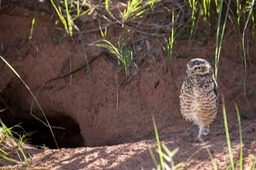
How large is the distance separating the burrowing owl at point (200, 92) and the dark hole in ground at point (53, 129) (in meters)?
2.11

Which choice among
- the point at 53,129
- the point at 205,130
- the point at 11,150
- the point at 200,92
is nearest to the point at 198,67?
the point at 200,92

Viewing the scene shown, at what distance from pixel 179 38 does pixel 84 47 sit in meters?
0.98

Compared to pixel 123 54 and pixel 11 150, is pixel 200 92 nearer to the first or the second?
pixel 123 54

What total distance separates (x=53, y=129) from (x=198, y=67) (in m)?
2.81

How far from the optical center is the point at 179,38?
5.59m

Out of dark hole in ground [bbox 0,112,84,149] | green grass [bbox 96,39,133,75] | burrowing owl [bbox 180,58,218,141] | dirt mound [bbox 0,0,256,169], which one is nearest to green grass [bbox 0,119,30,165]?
dirt mound [bbox 0,0,256,169]

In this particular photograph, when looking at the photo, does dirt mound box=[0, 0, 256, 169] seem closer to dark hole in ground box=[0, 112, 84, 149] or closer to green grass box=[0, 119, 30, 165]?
dark hole in ground box=[0, 112, 84, 149]

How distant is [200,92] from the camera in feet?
15.0

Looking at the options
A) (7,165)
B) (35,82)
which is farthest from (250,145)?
(35,82)

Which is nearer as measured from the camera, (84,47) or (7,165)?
(7,165)

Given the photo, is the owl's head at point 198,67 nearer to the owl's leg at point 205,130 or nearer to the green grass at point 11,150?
the owl's leg at point 205,130

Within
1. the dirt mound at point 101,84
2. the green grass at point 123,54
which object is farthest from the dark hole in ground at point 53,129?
the green grass at point 123,54

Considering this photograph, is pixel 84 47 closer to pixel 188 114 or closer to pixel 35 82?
pixel 35 82

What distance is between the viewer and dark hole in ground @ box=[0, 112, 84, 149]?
21.4 feet
